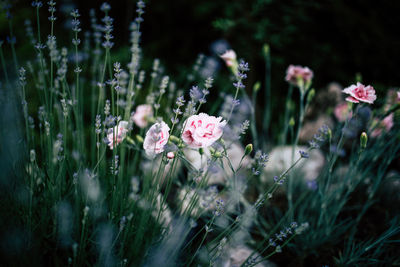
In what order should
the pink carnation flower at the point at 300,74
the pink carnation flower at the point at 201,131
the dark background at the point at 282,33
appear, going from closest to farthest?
the pink carnation flower at the point at 201,131
the pink carnation flower at the point at 300,74
the dark background at the point at 282,33

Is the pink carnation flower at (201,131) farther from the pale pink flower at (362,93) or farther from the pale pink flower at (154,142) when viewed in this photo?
the pale pink flower at (362,93)

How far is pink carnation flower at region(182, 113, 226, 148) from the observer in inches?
36.0

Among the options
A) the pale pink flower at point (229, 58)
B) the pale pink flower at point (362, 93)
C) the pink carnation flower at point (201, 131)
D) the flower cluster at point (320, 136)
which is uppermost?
the pale pink flower at point (229, 58)

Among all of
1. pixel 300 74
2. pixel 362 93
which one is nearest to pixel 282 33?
pixel 300 74

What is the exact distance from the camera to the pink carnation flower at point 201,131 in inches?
36.0

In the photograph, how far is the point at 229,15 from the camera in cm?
311

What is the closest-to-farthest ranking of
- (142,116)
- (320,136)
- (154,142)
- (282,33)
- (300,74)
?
(154,142)
(320,136)
(142,116)
(300,74)
(282,33)

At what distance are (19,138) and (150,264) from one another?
0.67 m

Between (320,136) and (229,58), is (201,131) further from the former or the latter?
(229,58)

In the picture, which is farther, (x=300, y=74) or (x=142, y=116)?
(x=300, y=74)

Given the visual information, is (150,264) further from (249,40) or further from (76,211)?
(249,40)

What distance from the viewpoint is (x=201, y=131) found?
3.02 ft

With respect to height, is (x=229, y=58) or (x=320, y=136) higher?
(x=229, y=58)

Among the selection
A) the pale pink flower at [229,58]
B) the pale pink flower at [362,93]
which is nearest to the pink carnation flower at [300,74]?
the pale pink flower at [229,58]
